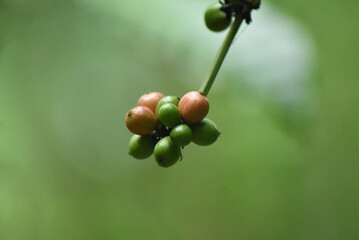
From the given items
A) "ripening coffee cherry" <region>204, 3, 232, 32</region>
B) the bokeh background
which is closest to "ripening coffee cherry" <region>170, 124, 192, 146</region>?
"ripening coffee cherry" <region>204, 3, 232, 32</region>

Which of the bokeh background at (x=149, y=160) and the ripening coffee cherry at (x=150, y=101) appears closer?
the ripening coffee cherry at (x=150, y=101)

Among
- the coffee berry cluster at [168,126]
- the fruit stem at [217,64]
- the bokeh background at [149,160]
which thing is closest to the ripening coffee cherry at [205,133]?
the coffee berry cluster at [168,126]

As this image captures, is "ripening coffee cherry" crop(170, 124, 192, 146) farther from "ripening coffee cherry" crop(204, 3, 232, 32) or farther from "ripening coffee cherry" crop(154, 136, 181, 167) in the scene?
"ripening coffee cherry" crop(204, 3, 232, 32)

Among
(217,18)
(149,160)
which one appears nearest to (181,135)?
(217,18)

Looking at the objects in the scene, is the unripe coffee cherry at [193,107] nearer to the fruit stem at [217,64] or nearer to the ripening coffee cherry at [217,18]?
the fruit stem at [217,64]

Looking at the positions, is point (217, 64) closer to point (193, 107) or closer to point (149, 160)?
point (193, 107)

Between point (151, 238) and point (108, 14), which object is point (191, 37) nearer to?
point (108, 14)
